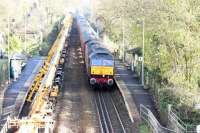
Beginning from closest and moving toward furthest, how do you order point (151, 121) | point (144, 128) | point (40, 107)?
point (151, 121)
point (144, 128)
point (40, 107)

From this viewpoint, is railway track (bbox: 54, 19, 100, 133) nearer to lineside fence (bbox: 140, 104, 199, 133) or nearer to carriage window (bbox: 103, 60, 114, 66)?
carriage window (bbox: 103, 60, 114, 66)

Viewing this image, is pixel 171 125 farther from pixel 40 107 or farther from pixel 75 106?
pixel 75 106

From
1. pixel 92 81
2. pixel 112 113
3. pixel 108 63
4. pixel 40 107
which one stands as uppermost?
pixel 108 63

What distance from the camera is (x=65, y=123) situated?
2795 cm

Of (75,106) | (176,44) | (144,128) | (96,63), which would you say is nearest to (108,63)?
(96,63)

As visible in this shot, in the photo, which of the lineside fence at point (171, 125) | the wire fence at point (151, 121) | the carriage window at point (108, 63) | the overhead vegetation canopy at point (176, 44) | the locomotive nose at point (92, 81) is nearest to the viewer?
the lineside fence at point (171, 125)

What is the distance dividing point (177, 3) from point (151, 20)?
6291mm

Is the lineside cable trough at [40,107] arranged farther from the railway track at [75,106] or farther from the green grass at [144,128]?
the green grass at [144,128]

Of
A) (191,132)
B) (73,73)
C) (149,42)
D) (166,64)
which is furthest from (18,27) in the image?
(191,132)

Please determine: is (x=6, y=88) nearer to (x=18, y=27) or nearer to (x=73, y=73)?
(x=73, y=73)

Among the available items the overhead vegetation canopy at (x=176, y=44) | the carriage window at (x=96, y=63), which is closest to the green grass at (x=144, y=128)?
the overhead vegetation canopy at (x=176, y=44)

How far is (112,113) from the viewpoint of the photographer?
30.9 metres

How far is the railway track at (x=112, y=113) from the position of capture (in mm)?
27281

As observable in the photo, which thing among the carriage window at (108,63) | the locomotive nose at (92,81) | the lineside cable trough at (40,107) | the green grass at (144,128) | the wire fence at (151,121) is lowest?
the green grass at (144,128)
